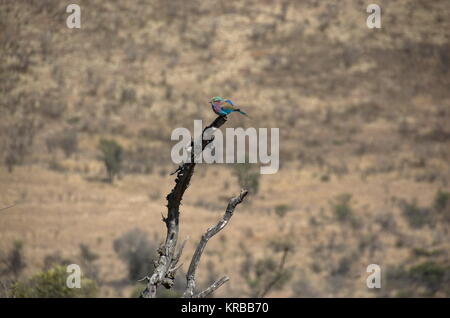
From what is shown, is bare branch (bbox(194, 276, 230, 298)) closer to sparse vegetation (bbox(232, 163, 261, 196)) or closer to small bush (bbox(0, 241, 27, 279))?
small bush (bbox(0, 241, 27, 279))

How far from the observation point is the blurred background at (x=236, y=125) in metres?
20.2

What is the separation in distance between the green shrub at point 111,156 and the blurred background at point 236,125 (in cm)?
12

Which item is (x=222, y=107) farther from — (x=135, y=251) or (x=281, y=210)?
(x=281, y=210)

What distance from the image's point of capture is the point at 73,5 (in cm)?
3078

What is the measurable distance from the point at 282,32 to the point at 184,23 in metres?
5.51

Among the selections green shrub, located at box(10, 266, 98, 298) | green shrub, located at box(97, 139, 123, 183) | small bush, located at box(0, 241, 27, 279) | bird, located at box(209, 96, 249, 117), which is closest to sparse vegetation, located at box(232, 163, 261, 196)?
green shrub, located at box(97, 139, 123, 183)

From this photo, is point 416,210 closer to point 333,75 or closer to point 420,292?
point 420,292

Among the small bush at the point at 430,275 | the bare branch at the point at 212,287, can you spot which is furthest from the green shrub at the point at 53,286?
the bare branch at the point at 212,287

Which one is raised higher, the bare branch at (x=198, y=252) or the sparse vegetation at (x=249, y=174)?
the sparse vegetation at (x=249, y=174)

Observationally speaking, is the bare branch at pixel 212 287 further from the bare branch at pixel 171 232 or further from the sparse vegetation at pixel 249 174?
the sparse vegetation at pixel 249 174

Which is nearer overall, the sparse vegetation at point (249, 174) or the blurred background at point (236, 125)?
the blurred background at point (236, 125)

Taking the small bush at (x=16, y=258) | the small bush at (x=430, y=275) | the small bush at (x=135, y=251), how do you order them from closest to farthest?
the small bush at (x=16, y=258)
the small bush at (x=135, y=251)
the small bush at (x=430, y=275)

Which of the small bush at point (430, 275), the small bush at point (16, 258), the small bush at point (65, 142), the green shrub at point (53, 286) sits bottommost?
the small bush at point (430, 275)

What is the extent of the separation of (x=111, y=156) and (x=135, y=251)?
7.68 m
